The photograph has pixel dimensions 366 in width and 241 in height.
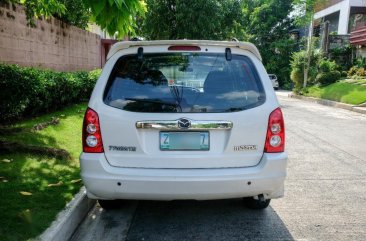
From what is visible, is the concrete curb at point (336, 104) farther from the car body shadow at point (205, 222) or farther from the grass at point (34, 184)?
the car body shadow at point (205, 222)

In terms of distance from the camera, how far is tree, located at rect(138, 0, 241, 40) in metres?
20.0

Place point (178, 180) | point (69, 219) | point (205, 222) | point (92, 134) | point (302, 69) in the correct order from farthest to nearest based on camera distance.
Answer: point (302, 69) → point (205, 222) → point (69, 219) → point (92, 134) → point (178, 180)

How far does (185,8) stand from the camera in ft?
65.0

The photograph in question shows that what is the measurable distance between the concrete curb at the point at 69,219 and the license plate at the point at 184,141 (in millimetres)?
1139

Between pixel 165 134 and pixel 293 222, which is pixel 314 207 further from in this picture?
pixel 165 134

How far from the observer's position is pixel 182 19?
20125mm

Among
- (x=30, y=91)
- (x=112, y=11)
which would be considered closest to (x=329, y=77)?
(x=30, y=91)

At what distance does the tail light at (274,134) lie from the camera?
3.50 meters

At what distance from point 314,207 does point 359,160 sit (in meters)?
2.93

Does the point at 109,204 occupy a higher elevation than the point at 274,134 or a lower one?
lower

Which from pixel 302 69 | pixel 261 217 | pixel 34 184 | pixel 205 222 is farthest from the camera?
pixel 302 69

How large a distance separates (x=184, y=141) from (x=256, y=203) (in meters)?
1.40

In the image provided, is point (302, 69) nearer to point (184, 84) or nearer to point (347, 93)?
point (347, 93)

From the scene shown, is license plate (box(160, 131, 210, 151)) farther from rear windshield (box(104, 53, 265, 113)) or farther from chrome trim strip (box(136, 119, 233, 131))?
rear windshield (box(104, 53, 265, 113))
